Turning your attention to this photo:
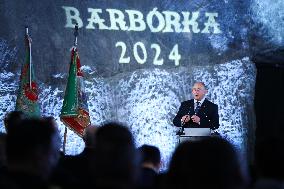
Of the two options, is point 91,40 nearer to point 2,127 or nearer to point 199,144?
point 2,127

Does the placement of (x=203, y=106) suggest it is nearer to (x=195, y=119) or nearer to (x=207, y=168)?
(x=195, y=119)

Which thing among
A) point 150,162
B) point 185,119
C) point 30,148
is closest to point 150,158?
point 150,162

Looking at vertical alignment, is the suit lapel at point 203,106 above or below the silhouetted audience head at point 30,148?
above

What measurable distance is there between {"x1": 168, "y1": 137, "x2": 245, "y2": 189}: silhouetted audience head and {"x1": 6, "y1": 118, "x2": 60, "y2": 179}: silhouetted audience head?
557mm

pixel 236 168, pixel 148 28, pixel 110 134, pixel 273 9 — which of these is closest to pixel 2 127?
pixel 148 28

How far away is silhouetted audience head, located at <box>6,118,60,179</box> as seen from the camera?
2.36 metres

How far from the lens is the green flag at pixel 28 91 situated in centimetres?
614

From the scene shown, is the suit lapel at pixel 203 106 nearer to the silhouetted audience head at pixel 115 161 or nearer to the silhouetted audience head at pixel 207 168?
the silhouetted audience head at pixel 115 161

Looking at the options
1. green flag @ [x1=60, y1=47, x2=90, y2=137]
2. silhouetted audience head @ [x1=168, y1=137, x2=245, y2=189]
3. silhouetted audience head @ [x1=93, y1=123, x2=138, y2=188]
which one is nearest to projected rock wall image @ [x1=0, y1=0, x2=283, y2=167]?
green flag @ [x1=60, y1=47, x2=90, y2=137]

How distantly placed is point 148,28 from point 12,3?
5.62ft

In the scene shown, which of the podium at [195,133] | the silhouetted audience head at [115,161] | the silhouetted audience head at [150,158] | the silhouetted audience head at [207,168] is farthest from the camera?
the podium at [195,133]

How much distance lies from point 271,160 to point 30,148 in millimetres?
948

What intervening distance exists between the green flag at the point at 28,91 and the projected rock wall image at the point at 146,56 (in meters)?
0.45

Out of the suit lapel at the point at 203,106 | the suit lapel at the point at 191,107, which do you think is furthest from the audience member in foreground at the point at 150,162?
the suit lapel at the point at 191,107
